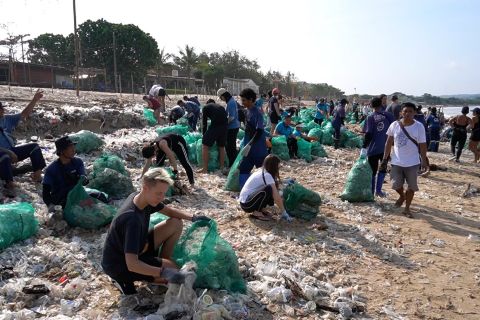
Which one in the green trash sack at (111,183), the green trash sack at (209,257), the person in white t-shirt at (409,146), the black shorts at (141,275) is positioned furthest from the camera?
the green trash sack at (111,183)

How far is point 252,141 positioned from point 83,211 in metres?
2.77

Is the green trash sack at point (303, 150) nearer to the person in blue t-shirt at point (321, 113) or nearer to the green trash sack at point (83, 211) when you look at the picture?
the person in blue t-shirt at point (321, 113)

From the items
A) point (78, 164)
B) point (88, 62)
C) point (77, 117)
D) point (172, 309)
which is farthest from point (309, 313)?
point (88, 62)

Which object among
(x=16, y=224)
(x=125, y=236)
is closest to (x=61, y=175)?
(x=16, y=224)

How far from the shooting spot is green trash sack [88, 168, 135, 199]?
6031 mm

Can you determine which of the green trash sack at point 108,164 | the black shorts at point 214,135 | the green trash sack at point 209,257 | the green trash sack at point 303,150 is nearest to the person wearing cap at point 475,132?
the green trash sack at point 303,150

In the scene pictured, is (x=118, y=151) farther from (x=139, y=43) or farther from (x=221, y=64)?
(x=221, y=64)

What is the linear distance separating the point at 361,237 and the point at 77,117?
8886mm

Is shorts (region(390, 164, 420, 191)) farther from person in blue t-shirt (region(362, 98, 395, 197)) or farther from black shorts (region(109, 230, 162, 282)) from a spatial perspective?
black shorts (region(109, 230, 162, 282))

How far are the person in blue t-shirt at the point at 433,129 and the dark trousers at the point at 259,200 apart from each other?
34.6 ft

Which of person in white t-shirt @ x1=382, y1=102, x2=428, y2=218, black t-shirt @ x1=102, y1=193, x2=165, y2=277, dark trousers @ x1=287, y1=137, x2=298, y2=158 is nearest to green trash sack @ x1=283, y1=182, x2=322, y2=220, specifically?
person in white t-shirt @ x1=382, y1=102, x2=428, y2=218

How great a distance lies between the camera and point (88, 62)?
3912 centimetres

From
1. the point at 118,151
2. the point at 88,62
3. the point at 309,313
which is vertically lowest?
the point at 309,313

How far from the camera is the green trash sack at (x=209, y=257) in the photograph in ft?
11.1
